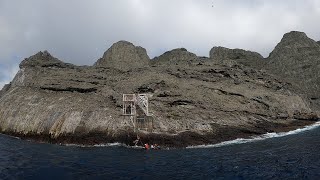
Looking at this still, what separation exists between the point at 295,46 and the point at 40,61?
353ft

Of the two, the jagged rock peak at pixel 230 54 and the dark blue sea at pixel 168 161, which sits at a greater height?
the jagged rock peak at pixel 230 54

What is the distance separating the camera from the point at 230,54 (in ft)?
487

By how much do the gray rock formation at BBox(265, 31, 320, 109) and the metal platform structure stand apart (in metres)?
78.3

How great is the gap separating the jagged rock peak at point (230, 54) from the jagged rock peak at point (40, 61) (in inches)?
2701

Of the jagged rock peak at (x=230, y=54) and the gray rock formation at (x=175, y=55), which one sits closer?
the gray rock formation at (x=175, y=55)

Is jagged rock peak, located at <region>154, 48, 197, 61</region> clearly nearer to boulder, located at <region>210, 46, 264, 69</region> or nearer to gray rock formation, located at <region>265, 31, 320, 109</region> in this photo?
boulder, located at <region>210, 46, 264, 69</region>

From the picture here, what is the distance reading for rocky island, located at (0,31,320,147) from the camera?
249ft

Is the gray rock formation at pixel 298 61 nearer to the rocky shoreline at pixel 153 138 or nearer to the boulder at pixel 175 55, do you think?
the boulder at pixel 175 55

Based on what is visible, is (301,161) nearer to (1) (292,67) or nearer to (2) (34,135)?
(2) (34,135)

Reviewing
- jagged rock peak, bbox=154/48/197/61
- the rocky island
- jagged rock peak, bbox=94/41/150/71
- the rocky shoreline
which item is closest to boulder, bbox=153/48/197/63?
jagged rock peak, bbox=154/48/197/61

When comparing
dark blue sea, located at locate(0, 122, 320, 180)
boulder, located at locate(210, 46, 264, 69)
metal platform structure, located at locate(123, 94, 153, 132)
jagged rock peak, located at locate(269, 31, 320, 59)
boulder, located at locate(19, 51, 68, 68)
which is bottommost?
dark blue sea, located at locate(0, 122, 320, 180)

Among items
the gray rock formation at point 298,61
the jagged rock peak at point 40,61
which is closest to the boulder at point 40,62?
the jagged rock peak at point 40,61

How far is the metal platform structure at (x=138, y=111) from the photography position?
75.9m

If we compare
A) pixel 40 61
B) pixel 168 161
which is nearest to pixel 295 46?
pixel 40 61
